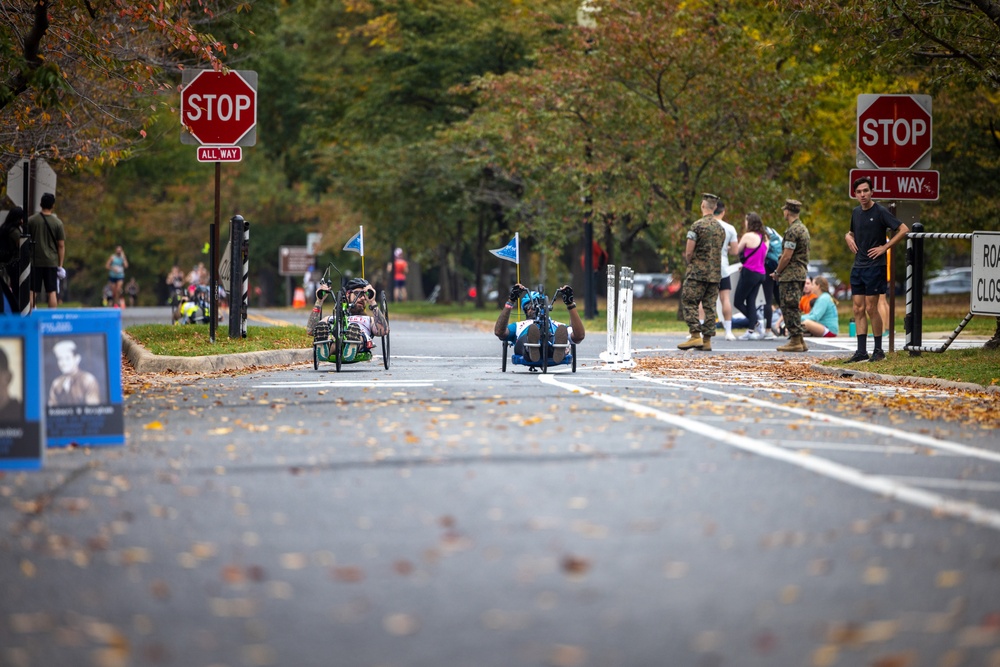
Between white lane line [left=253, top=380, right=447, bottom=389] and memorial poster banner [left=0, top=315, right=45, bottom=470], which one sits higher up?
memorial poster banner [left=0, top=315, right=45, bottom=470]

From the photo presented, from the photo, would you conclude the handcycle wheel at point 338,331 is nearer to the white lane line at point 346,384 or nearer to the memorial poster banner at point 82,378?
the white lane line at point 346,384

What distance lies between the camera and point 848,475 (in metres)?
7.85

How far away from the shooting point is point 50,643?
466cm

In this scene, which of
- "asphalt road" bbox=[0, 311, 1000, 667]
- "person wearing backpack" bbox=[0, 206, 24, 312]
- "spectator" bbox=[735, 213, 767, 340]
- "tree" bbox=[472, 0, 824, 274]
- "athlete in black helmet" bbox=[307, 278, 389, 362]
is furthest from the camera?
"tree" bbox=[472, 0, 824, 274]

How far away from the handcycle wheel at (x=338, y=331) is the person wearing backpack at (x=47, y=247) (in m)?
5.50

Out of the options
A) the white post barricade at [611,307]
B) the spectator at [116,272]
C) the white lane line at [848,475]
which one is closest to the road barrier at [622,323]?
the white post barricade at [611,307]

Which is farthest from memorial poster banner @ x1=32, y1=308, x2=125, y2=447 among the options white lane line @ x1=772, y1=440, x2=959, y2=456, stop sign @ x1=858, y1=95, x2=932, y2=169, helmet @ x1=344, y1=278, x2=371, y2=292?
stop sign @ x1=858, y1=95, x2=932, y2=169

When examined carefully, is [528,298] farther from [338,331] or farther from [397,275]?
[397,275]

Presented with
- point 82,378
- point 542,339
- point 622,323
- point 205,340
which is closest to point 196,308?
point 205,340

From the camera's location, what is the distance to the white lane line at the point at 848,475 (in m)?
6.77

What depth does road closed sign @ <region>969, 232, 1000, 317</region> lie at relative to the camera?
1634 centimetres

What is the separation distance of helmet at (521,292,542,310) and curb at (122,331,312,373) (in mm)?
3488

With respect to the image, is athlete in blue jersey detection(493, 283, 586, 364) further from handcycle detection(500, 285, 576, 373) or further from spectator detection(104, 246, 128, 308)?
spectator detection(104, 246, 128, 308)

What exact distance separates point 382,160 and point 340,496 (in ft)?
122
